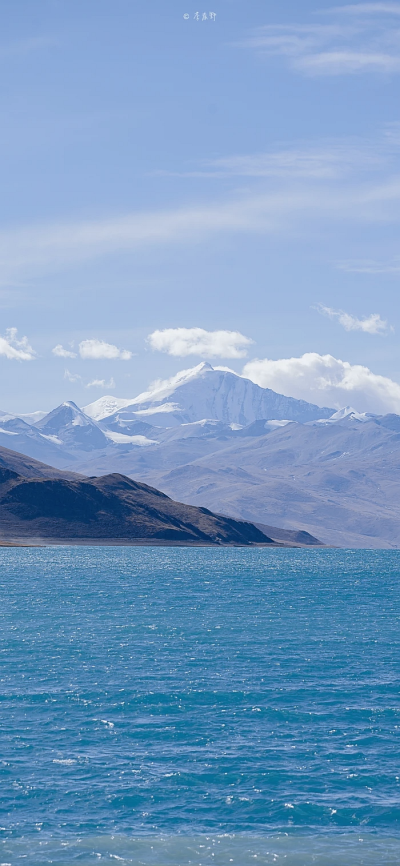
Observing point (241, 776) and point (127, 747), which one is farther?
point (127, 747)

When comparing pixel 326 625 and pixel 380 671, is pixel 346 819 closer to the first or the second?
pixel 380 671

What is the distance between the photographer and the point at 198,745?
1998 inches

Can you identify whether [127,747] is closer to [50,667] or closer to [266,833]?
[266,833]

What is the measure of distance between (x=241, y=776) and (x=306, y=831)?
650 centimetres

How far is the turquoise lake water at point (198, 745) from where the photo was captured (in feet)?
126

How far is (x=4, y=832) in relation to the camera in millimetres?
38938

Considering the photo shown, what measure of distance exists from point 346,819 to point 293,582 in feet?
475

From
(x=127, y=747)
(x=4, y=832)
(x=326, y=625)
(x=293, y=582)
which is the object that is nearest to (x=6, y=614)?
(x=326, y=625)

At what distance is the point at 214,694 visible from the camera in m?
62.6

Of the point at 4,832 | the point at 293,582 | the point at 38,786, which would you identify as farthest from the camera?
the point at 293,582

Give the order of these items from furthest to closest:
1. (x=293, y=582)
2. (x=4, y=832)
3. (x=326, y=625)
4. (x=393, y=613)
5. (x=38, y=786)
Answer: (x=293, y=582), (x=393, y=613), (x=326, y=625), (x=38, y=786), (x=4, y=832)

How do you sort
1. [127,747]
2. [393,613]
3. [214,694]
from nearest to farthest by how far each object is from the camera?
[127,747], [214,694], [393,613]

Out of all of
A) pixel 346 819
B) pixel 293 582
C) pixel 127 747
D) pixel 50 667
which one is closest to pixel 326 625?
pixel 50 667

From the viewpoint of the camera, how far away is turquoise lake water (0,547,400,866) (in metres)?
38.5
